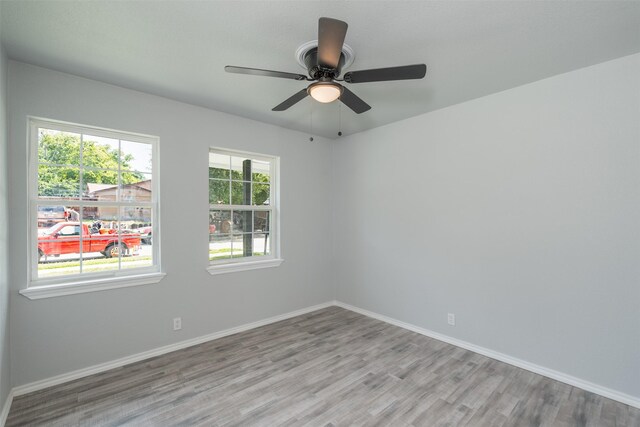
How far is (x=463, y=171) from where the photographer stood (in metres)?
3.19

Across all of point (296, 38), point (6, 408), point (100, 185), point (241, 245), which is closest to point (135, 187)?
point (100, 185)

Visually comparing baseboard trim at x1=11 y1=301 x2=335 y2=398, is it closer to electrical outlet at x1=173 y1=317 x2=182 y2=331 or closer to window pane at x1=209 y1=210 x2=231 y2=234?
electrical outlet at x1=173 y1=317 x2=182 y2=331

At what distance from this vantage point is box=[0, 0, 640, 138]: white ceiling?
1751 mm

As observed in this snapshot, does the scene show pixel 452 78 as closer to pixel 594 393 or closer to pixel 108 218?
pixel 594 393

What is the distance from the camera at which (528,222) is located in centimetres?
273

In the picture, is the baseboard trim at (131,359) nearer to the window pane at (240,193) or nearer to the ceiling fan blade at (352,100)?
the window pane at (240,193)

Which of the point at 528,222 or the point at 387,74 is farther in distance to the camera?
the point at 528,222

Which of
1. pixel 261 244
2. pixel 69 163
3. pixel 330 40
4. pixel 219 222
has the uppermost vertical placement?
pixel 330 40

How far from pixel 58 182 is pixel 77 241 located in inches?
21.4

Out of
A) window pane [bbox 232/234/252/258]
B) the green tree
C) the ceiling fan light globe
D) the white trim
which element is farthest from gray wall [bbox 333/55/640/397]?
the white trim

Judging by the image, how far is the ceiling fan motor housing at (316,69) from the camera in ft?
6.34

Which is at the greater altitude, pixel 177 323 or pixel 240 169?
pixel 240 169

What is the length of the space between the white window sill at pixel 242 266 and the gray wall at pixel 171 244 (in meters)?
0.07

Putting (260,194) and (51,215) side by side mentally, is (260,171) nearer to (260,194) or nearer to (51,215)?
(260,194)
